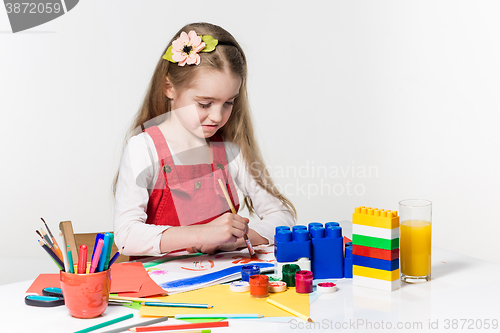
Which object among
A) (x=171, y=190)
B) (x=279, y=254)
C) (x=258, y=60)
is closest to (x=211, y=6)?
(x=258, y=60)

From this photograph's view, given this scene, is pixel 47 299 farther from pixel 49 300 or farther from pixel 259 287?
pixel 259 287

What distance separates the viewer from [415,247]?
771mm

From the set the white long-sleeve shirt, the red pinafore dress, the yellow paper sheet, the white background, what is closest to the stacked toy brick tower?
the yellow paper sheet

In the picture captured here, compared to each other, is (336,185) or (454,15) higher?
(454,15)

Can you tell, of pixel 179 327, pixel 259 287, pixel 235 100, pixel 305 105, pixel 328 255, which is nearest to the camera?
pixel 179 327

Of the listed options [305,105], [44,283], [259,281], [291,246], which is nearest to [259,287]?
[259,281]

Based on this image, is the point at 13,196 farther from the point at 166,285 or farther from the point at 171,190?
the point at 166,285

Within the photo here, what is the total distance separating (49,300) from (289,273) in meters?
0.34

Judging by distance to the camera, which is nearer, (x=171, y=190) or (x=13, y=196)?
(x=171, y=190)

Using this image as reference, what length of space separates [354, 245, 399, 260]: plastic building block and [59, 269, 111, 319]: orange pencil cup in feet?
1.21

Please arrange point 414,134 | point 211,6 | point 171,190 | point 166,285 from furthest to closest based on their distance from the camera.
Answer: point 414,134, point 211,6, point 171,190, point 166,285

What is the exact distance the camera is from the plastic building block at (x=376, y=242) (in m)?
0.74

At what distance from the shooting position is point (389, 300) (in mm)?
708

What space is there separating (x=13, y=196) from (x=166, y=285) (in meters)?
1.11
